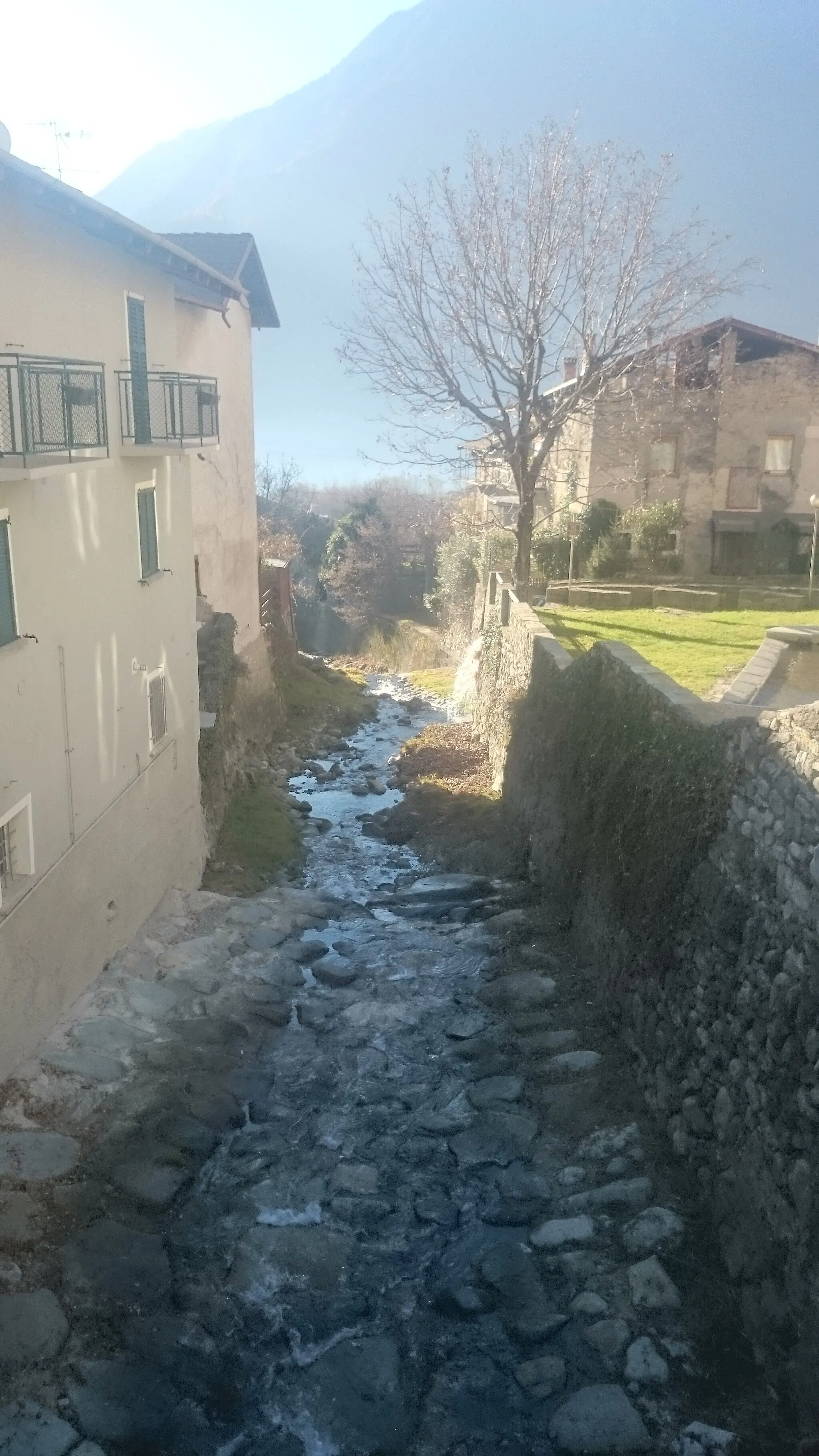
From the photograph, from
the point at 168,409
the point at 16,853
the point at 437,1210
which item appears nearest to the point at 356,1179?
the point at 437,1210

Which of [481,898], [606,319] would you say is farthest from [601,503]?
[481,898]

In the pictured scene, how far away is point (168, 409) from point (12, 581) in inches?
228

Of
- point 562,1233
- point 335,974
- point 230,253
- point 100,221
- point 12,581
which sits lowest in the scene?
point 335,974

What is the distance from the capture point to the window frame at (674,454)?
31.7 metres

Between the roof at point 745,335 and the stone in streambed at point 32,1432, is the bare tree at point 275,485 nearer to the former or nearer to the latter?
the roof at point 745,335

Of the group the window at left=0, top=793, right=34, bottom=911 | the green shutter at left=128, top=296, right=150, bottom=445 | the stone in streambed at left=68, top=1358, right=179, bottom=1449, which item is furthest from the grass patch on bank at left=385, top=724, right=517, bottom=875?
the stone in streambed at left=68, top=1358, right=179, bottom=1449

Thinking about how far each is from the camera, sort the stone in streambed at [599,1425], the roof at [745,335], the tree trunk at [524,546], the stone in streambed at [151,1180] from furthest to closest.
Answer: the roof at [745,335] → the tree trunk at [524,546] → the stone in streambed at [151,1180] → the stone in streambed at [599,1425]

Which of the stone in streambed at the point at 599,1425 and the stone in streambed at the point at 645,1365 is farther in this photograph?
the stone in streambed at the point at 645,1365

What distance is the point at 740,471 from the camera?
31.7 meters

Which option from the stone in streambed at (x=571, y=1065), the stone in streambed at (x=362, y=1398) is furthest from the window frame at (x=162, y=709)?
the stone in streambed at (x=362, y=1398)

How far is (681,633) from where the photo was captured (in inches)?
836

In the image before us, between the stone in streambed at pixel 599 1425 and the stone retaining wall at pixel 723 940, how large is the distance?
3.27 ft

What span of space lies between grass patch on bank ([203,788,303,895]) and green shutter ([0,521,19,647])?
26.9 feet

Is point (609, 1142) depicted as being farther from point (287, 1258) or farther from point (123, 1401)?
point (123, 1401)
